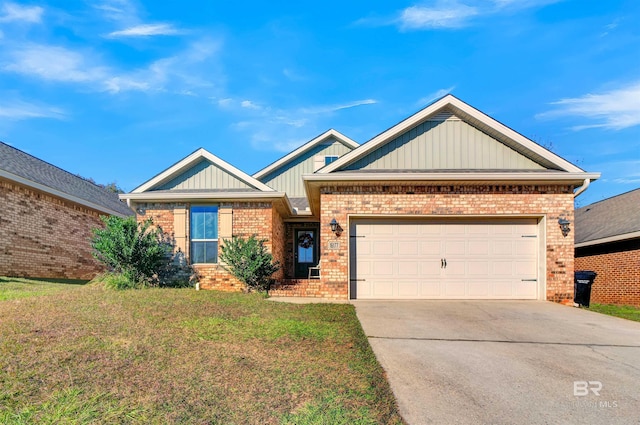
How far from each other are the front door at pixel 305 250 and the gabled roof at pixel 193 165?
4.33 meters

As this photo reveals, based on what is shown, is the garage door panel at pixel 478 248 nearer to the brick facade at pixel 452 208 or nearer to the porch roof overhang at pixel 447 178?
the brick facade at pixel 452 208

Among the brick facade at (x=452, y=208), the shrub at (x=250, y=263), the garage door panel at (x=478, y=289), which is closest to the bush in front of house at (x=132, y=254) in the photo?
the shrub at (x=250, y=263)

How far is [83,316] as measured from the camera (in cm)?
587

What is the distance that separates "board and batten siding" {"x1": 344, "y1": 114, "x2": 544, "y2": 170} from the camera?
9.88 meters

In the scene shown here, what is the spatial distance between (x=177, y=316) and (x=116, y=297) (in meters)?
2.40

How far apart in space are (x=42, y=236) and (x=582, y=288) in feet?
54.8

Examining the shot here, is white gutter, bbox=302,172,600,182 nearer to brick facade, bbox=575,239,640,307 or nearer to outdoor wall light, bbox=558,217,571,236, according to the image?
outdoor wall light, bbox=558,217,571,236

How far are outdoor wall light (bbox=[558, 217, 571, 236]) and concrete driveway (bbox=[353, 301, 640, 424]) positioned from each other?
2379 millimetres

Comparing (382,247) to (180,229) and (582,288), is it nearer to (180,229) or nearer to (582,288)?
(582,288)

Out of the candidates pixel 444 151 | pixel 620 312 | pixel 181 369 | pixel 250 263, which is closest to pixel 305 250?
pixel 250 263

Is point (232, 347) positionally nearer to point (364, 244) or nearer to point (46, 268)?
point (364, 244)

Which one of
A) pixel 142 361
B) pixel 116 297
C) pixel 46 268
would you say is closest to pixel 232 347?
pixel 142 361

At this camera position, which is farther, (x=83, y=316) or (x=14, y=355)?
(x=83, y=316)

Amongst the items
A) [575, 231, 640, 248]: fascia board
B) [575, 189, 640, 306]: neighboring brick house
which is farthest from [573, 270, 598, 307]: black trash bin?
[575, 189, 640, 306]: neighboring brick house
